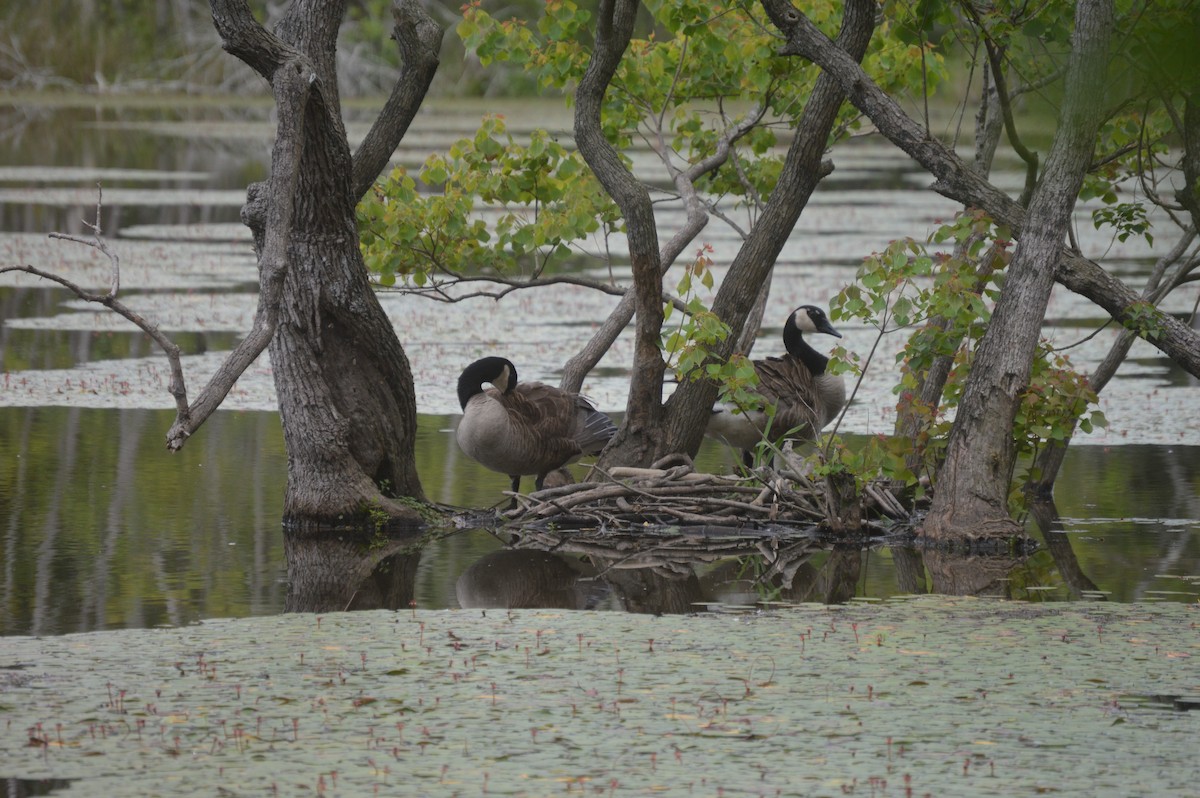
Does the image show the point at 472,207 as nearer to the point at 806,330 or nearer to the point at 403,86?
the point at 403,86

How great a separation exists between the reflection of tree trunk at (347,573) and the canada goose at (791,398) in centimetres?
228

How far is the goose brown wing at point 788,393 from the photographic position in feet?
35.6

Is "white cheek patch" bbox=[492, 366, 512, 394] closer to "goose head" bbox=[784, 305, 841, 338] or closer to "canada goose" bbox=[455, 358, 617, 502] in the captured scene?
"canada goose" bbox=[455, 358, 617, 502]

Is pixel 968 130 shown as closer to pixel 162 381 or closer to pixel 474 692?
pixel 162 381

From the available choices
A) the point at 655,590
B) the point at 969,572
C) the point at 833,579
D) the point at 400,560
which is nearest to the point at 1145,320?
the point at 969,572

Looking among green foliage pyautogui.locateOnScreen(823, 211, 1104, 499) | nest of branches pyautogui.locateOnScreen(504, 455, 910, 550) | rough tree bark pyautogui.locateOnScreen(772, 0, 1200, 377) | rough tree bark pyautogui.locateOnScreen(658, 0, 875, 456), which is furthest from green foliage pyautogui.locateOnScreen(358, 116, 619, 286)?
green foliage pyautogui.locateOnScreen(823, 211, 1104, 499)

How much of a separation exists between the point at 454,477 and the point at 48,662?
4937 mm

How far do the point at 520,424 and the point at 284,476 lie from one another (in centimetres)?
193

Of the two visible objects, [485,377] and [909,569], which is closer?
[909,569]

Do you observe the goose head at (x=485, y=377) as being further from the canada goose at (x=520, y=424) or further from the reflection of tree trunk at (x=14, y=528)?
the reflection of tree trunk at (x=14, y=528)

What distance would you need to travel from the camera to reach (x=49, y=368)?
15.0 m

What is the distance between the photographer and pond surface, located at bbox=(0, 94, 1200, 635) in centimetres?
823

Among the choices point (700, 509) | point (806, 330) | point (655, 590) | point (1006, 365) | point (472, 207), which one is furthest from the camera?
point (806, 330)

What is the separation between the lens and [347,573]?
28.4 ft
